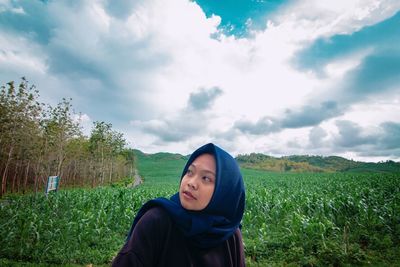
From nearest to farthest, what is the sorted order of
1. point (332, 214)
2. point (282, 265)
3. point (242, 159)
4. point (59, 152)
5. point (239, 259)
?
point (239, 259) < point (282, 265) < point (332, 214) < point (59, 152) < point (242, 159)

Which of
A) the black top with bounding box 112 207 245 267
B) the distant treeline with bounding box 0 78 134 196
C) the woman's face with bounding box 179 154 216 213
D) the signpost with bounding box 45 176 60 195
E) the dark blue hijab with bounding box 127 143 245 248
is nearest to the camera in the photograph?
the black top with bounding box 112 207 245 267

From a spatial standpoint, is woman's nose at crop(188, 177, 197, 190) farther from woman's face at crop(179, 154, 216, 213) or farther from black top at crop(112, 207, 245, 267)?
black top at crop(112, 207, 245, 267)

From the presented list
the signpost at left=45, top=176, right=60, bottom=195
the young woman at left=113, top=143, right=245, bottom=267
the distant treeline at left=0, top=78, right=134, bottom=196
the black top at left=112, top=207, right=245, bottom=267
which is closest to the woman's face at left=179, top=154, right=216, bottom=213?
the young woman at left=113, top=143, right=245, bottom=267

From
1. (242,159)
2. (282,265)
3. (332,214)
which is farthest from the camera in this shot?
(242,159)

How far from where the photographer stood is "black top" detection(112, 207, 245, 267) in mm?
1349

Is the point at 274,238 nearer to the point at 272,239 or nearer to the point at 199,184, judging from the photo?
the point at 272,239

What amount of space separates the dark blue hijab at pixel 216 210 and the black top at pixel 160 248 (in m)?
0.06

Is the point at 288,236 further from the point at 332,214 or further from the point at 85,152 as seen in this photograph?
Answer: the point at 85,152

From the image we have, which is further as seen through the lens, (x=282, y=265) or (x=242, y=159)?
(x=242, y=159)

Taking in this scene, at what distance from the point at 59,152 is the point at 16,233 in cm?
2256

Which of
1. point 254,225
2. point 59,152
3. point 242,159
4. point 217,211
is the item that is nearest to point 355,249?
point 254,225

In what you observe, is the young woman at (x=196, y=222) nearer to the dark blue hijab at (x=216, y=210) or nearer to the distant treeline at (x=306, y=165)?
the dark blue hijab at (x=216, y=210)

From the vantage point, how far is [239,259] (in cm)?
189

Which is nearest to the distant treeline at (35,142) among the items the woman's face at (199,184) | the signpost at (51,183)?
the signpost at (51,183)
